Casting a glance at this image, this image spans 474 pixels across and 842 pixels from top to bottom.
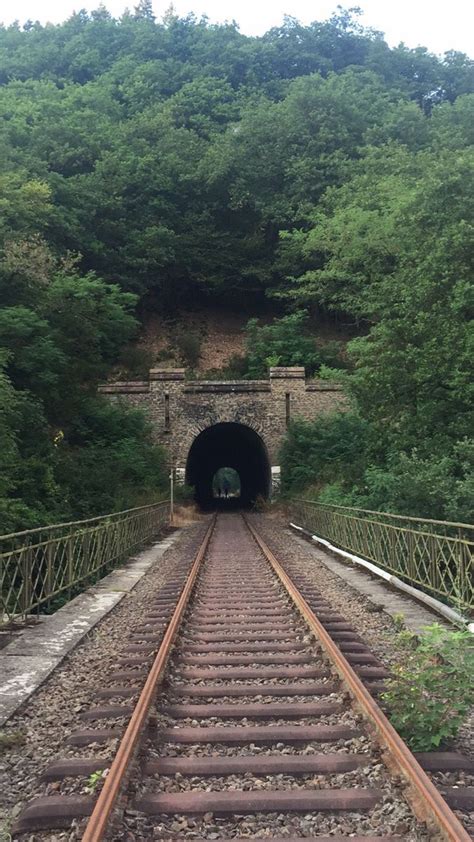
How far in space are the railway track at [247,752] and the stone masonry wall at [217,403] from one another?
2291cm

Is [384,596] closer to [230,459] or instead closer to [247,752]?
[247,752]

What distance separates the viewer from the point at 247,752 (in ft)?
12.2

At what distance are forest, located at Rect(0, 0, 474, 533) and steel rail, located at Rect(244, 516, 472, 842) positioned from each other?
17.0 ft

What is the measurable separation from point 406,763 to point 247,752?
0.94 meters

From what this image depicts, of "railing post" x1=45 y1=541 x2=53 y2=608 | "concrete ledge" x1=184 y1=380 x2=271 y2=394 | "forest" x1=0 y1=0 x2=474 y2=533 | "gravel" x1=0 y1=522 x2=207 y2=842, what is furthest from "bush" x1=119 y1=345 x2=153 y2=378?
"gravel" x1=0 y1=522 x2=207 y2=842

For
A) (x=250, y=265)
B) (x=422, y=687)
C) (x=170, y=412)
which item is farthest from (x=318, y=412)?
(x=422, y=687)

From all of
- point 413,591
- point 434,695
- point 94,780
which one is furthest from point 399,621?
point 94,780

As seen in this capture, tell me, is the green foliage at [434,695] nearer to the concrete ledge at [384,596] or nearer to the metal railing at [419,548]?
the concrete ledge at [384,596]

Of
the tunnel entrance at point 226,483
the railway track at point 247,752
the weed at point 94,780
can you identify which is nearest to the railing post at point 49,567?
the railway track at point 247,752

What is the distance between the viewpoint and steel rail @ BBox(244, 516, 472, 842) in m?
2.67

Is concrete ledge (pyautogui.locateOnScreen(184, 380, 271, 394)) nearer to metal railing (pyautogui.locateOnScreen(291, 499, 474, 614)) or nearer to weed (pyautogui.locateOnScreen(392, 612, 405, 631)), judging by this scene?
metal railing (pyautogui.locateOnScreen(291, 499, 474, 614))

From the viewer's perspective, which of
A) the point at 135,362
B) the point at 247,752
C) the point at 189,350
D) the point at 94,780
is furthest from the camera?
the point at 189,350

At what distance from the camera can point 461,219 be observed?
14.3m

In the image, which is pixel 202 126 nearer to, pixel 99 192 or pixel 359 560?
pixel 99 192
